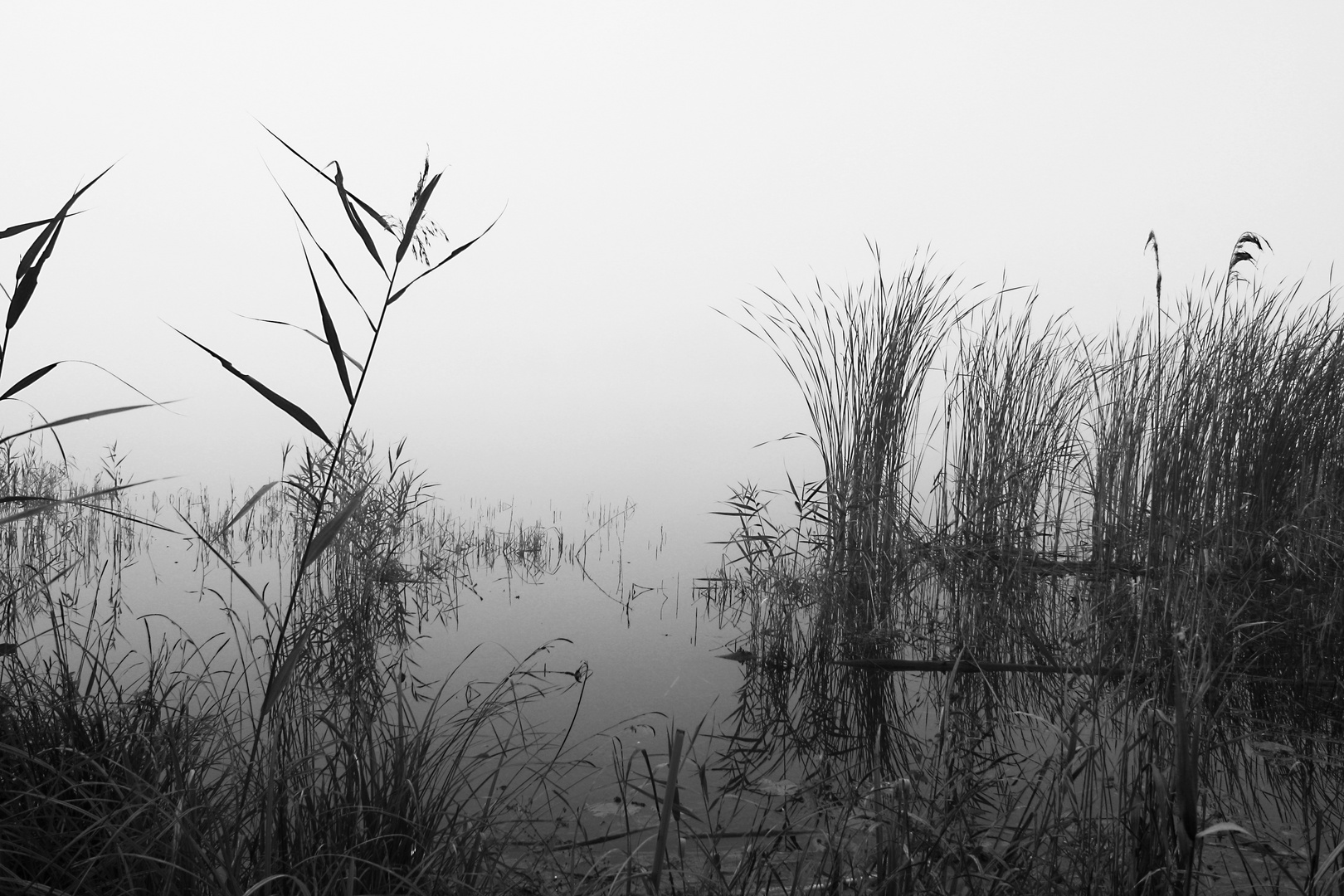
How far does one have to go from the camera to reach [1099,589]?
3.38 metres

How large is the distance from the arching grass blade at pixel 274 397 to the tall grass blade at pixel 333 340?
2.7 inches

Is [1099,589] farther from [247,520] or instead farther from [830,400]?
[247,520]

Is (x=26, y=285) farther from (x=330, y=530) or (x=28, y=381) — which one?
(x=330, y=530)

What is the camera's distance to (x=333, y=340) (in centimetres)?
125

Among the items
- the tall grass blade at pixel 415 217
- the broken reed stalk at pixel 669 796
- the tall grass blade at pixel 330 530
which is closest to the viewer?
the broken reed stalk at pixel 669 796

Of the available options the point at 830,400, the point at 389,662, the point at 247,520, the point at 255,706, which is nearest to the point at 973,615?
the point at 830,400

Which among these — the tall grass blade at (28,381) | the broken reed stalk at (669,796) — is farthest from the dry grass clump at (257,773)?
the broken reed stalk at (669,796)

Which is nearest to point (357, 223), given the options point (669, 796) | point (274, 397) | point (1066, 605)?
point (274, 397)

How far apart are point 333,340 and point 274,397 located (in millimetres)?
128

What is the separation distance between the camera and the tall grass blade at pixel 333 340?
1.19 meters

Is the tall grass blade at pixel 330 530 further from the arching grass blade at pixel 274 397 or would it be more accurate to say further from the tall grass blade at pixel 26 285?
the tall grass blade at pixel 26 285

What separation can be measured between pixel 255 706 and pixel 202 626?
4.31 ft

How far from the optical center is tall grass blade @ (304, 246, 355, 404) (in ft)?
3.90

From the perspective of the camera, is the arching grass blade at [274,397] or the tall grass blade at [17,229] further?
the tall grass blade at [17,229]
